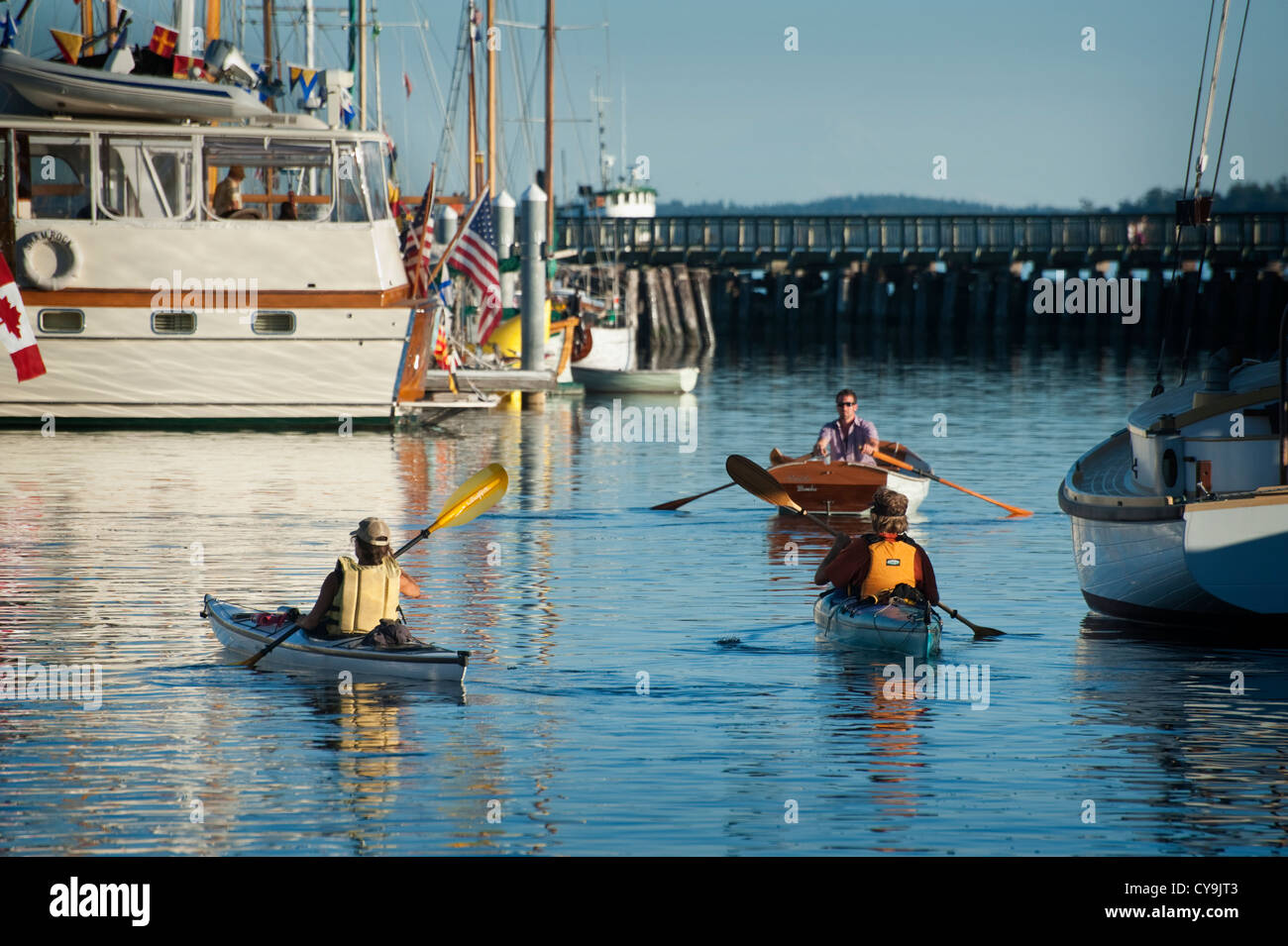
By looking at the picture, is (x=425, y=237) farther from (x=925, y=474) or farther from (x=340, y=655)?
(x=340, y=655)

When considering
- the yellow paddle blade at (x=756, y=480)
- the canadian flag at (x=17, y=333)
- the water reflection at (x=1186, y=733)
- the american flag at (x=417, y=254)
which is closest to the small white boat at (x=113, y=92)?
the canadian flag at (x=17, y=333)

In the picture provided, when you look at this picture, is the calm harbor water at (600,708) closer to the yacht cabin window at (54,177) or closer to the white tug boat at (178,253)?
the white tug boat at (178,253)

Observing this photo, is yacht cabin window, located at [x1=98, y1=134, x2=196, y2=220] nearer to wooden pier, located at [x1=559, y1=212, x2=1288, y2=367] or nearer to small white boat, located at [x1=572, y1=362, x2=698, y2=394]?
small white boat, located at [x1=572, y1=362, x2=698, y2=394]

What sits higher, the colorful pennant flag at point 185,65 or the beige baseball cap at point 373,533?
the colorful pennant flag at point 185,65

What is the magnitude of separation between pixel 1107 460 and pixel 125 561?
9.90m

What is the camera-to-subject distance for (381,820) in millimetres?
A: 9812

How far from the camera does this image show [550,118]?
4616 centimetres

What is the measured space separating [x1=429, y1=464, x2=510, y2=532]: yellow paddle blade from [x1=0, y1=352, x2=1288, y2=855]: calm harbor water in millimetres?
979

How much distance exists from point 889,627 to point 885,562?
0.65 m

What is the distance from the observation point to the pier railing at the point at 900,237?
81.9m

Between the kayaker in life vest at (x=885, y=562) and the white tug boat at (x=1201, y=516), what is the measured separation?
175 centimetres

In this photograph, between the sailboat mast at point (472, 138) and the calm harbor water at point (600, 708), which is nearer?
the calm harbor water at point (600, 708)
